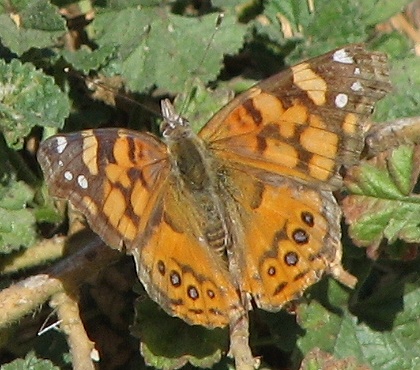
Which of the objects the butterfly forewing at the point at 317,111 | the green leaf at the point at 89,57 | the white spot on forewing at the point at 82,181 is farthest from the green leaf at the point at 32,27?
the butterfly forewing at the point at 317,111

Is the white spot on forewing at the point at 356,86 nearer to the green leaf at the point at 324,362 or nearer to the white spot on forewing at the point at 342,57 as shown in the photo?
the white spot on forewing at the point at 342,57

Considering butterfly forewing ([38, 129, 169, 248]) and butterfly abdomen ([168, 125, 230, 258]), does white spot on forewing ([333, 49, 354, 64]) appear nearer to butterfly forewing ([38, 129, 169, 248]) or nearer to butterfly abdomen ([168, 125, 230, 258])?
butterfly abdomen ([168, 125, 230, 258])

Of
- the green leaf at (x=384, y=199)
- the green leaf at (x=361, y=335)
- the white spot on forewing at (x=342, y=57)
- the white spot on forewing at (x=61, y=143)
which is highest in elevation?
the white spot on forewing at (x=61, y=143)

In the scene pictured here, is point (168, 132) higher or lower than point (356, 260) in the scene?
higher

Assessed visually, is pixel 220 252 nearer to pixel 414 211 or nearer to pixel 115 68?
pixel 414 211

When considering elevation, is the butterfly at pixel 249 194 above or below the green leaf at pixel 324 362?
above

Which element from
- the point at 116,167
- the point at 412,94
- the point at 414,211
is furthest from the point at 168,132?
the point at 412,94

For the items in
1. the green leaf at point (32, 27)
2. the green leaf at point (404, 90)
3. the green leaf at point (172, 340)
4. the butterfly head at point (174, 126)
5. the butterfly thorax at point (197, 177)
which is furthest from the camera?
the green leaf at point (404, 90)
